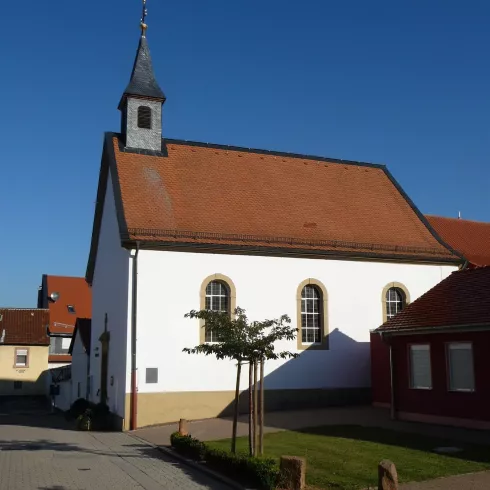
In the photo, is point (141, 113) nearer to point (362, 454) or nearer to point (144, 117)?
point (144, 117)

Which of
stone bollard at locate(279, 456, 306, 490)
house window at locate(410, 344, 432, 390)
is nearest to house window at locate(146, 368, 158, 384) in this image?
house window at locate(410, 344, 432, 390)

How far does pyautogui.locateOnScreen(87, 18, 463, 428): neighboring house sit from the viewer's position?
20.2 m

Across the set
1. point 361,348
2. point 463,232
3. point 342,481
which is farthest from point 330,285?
point 342,481

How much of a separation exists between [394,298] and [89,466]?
14.9 meters

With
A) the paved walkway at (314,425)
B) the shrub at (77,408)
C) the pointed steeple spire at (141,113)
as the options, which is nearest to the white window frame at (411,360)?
the paved walkway at (314,425)

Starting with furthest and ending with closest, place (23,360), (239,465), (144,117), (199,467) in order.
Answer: (23,360) < (144,117) < (199,467) < (239,465)

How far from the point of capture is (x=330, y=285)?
75.8ft

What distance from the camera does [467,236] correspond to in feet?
98.3

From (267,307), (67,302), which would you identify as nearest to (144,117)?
(267,307)

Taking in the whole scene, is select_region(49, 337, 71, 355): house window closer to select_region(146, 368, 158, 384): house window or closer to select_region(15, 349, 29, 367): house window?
select_region(15, 349, 29, 367): house window

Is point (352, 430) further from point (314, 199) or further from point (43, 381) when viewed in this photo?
point (43, 381)

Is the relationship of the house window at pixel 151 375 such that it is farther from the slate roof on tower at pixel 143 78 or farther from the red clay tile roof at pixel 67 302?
the red clay tile roof at pixel 67 302

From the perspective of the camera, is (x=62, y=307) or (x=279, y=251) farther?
(x=62, y=307)

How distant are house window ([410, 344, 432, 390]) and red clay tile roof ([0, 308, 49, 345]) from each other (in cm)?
3104
